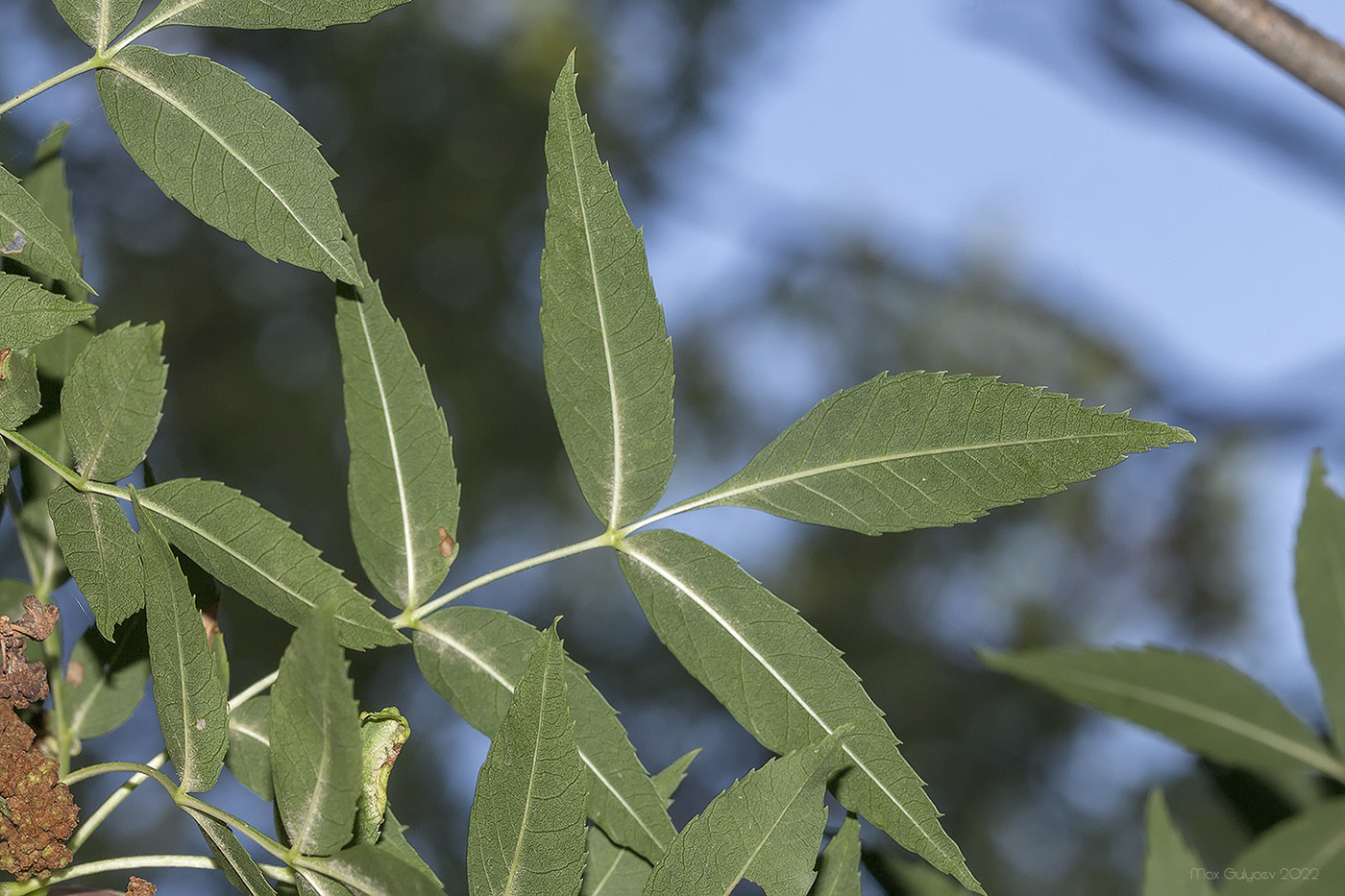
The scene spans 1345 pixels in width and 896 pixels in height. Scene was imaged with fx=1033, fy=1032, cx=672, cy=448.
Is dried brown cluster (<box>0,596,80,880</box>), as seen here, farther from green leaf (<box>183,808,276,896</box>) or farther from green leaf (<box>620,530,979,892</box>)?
green leaf (<box>620,530,979,892</box>)

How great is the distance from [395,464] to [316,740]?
171 mm

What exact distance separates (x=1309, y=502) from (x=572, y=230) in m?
0.62

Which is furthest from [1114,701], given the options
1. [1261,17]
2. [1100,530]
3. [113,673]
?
[1100,530]

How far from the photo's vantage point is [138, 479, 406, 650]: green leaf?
1.42 ft

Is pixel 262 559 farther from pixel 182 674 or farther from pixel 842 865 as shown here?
pixel 842 865

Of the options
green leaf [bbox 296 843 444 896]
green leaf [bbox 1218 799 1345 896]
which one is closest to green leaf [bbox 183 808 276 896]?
green leaf [bbox 296 843 444 896]

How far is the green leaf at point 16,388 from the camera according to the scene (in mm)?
434

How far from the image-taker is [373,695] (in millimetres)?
3006

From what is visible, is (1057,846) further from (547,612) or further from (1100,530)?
(547,612)

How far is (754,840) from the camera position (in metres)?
0.43

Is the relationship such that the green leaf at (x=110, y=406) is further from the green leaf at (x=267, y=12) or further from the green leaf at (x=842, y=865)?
the green leaf at (x=842, y=865)

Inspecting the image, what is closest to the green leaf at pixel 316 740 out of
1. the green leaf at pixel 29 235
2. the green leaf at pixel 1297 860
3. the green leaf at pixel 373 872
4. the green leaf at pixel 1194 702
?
the green leaf at pixel 373 872

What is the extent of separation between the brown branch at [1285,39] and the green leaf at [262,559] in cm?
70

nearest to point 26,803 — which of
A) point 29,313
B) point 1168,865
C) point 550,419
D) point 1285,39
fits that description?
point 29,313
